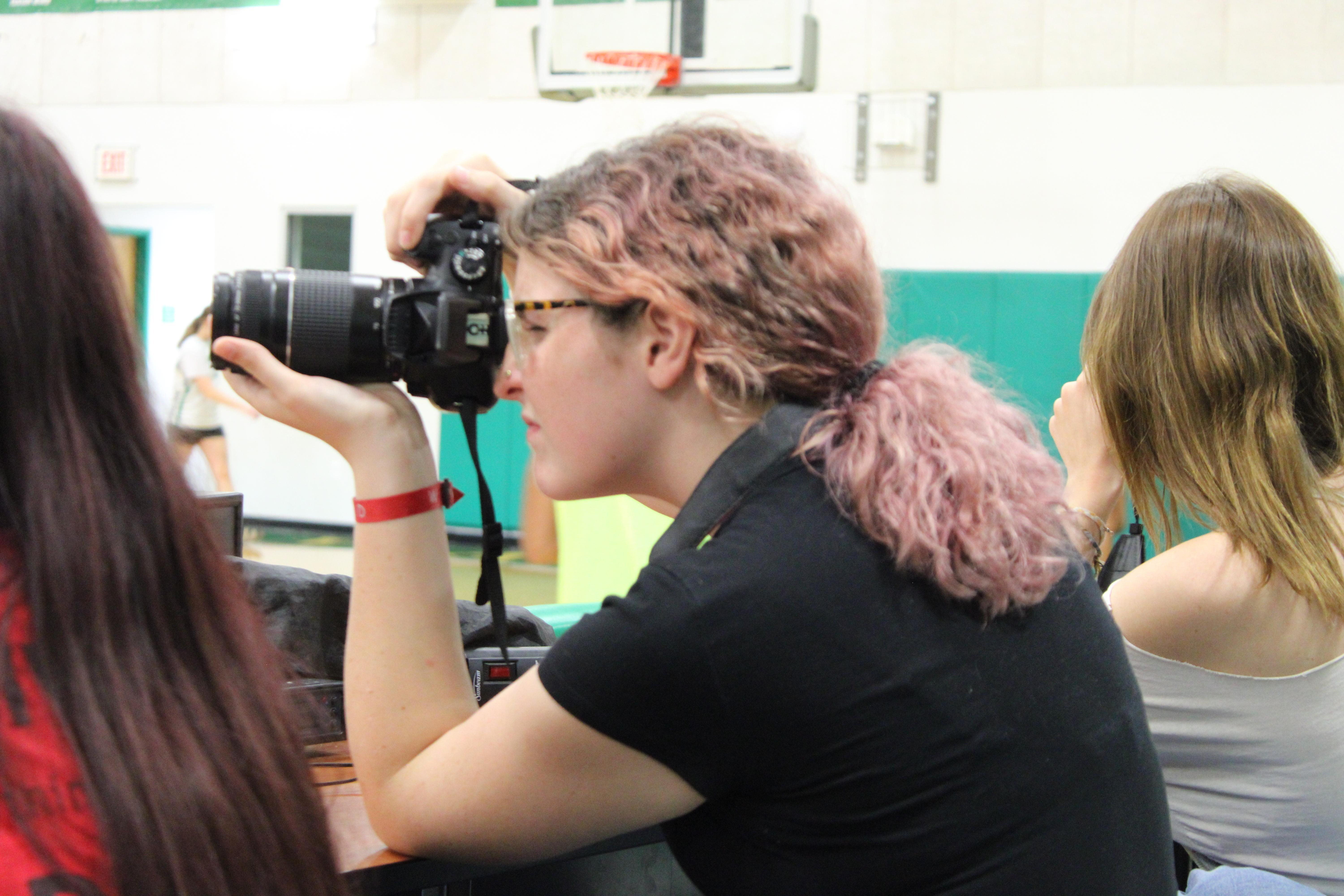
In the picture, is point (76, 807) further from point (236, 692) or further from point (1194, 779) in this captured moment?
point (1194, 779)

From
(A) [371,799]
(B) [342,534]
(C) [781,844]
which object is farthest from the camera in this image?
(B) [342,534]

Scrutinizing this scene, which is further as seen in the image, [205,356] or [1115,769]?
[205,356]

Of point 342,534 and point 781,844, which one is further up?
point 781,844

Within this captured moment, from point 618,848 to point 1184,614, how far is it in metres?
0.64

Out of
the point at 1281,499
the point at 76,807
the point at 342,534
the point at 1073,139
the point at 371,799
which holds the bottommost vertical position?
the point at 342,534

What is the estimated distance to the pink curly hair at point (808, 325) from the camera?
31.0 inches

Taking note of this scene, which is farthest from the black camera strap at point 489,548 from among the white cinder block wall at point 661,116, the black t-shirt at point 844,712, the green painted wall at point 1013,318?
the green painted wall at point 1013,318

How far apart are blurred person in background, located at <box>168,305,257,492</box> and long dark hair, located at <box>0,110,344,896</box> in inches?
166

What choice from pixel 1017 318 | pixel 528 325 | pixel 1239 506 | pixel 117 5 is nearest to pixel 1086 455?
pixel 1239 506

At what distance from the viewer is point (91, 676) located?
595 millimetres

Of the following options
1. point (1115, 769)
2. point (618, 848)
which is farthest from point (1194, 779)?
point (618, 848)

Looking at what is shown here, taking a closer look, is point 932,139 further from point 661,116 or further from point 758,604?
point 758,604

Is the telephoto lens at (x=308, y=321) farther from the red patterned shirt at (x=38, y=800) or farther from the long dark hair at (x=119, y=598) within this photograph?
the red patterned shirt at (x=38, y=800)

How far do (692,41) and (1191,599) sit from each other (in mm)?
4400
